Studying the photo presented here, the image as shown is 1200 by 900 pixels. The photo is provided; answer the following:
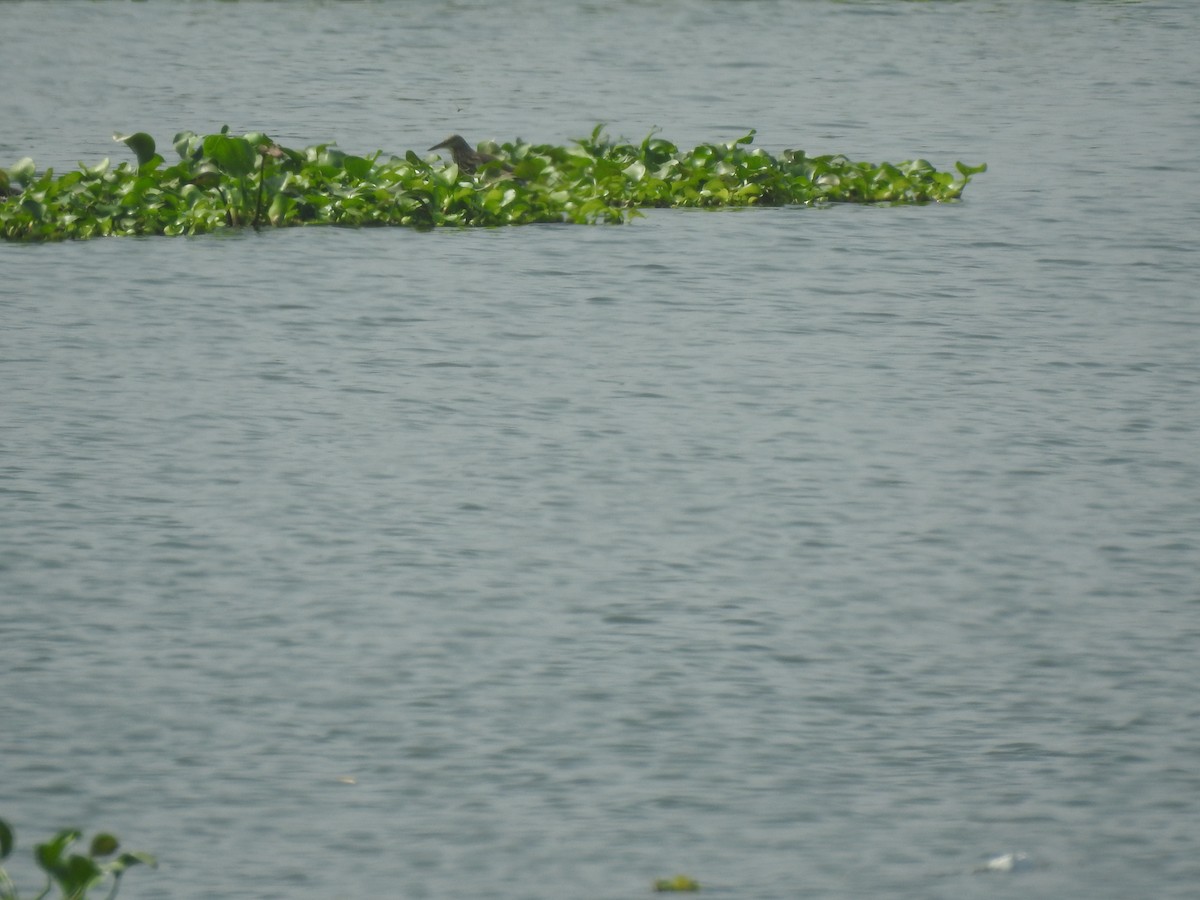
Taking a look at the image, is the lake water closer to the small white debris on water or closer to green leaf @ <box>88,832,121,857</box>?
the small white debris on water

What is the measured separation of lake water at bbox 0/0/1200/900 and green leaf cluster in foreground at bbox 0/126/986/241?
23 centimetres

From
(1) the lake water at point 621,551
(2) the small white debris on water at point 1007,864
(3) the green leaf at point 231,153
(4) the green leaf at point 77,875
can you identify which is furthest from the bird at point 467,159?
(4) the green leaf at point 77,875

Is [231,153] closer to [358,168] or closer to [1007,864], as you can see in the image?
[358,168]

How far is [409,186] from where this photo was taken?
11172 mm

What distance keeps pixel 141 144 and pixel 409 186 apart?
4.71 feet

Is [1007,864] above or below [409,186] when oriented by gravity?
below

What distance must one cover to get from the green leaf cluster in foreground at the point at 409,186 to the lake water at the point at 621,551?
0.23m

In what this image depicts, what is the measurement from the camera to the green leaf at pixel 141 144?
10727mm

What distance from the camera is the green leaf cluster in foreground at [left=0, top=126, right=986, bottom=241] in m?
10.8

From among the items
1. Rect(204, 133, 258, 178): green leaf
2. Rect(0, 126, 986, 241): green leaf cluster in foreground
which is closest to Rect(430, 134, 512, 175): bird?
Rect(0, 126, 986, 241): green leaf cluster in foreground

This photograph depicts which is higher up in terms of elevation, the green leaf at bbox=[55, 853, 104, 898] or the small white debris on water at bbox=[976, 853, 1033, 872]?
the green leaf at bbox=[55, 853, 104, 898]

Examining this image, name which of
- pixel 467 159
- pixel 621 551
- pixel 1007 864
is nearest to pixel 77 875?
pixel 1007 864

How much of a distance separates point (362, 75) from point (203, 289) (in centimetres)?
794

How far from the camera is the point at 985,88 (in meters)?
16.6
